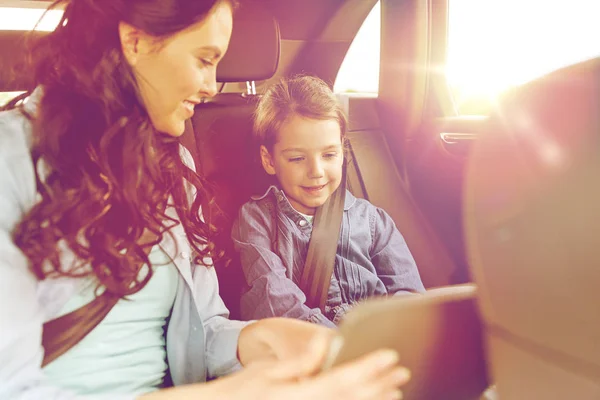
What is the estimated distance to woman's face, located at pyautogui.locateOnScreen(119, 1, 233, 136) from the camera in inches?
33.7

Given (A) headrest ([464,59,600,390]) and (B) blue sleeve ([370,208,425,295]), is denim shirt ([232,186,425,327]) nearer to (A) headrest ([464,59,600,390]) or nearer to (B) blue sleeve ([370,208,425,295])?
(B) blue sleeve ([370,208,425,295])

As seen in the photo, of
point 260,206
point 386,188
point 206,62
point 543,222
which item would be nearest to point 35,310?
point 206,62

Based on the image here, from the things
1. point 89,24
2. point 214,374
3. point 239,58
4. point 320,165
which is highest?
point 239,58

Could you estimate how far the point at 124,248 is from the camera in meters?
0.86

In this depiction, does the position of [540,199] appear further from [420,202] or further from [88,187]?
[420,202]

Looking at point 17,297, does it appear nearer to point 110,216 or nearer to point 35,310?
point 35,310

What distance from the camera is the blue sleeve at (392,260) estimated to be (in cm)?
156

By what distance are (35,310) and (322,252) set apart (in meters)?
0.89

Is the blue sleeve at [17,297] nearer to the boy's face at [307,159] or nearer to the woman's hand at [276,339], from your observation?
the woman's hand at [276,339]

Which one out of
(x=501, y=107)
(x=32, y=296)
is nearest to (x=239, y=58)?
(x=32, y=296)

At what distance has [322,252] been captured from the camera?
1.53 meters

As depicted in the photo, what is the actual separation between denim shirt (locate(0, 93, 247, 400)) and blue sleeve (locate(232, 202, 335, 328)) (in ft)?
1.02

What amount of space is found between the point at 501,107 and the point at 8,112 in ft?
2.34

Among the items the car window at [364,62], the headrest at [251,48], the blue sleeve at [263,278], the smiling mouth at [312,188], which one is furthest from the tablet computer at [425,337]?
the car window at [364,62]
